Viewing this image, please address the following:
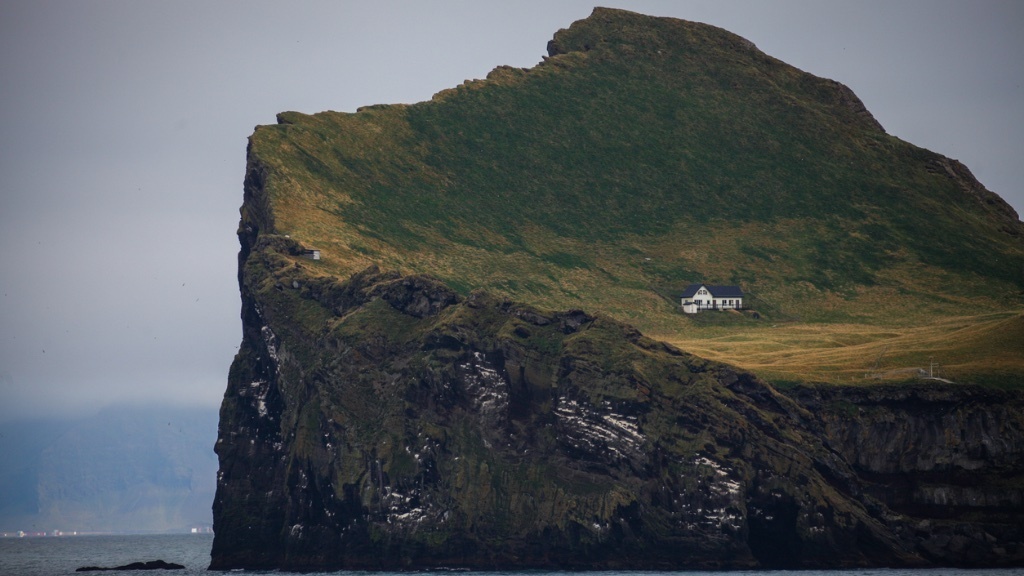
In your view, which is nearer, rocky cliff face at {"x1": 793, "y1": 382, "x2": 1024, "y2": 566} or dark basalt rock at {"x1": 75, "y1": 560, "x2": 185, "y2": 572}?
rocky cliff face at {"x1": 793, "y1": 382, "x2": 1024, "y2": 566}

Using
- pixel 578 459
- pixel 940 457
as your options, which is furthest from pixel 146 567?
pixel 940 457

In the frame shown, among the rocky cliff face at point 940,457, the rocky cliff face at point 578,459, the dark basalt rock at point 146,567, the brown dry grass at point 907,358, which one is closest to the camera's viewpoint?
the rocky cliff face at point 940,457

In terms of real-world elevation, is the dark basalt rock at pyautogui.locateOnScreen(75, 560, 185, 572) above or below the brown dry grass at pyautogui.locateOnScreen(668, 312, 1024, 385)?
below

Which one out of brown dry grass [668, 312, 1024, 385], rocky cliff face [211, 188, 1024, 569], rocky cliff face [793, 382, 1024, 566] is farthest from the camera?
brown dry grass [668, 312, 1024, 385]

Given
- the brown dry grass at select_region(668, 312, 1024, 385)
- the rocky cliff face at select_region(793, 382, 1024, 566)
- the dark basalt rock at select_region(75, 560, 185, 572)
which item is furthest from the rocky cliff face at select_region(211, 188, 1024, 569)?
the dark basalt rock at select_region(75, 560, 185, 572)

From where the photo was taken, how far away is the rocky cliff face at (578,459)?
144000 mm

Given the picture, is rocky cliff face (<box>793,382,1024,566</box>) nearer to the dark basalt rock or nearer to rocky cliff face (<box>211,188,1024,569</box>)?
rocky cliff face (<box>211,188,1024,569</box>)

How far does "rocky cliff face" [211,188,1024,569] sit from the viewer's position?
14400cm

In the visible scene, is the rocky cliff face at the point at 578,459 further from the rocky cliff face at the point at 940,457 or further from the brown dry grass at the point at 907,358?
the brown dry grass at the point at 907,358

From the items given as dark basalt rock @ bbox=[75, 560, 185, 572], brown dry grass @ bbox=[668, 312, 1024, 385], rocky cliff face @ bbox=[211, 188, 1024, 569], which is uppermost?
brown dry grass @ bbox=[668, 312, 1024, 385]

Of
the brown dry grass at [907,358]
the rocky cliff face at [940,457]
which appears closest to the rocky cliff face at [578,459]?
the rocky cliff face at [940,457]

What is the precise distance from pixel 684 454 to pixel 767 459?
8.82 m

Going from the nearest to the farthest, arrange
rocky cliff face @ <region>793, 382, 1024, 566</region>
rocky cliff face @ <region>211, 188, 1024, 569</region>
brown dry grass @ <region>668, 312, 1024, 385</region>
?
rocky cliff face @ <region>793, 382, 1024, 566</region>
rocky cliff face @ <region>211, 188, 1024, 569</region>
brown dry grass @ <region>668, 312, 1024, 385</region>

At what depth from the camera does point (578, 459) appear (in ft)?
495
